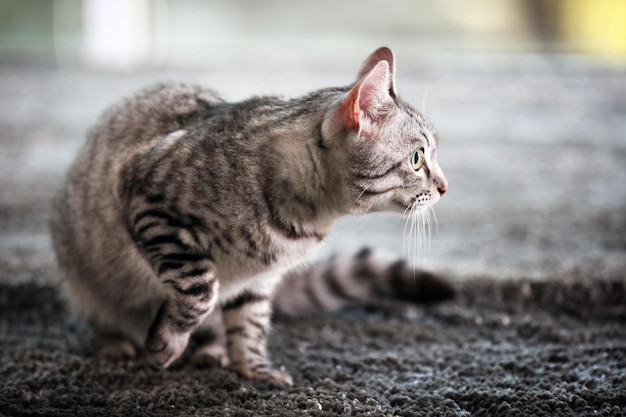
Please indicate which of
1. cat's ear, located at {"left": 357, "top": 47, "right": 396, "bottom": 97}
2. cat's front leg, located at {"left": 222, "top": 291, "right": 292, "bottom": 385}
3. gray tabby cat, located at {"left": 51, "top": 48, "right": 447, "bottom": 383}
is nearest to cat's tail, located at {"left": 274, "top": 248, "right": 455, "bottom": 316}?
cat's front leg, located at {"left": 222, "top": 291, "right": 292, "bottom": 385}

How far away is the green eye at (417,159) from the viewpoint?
1.45 meters

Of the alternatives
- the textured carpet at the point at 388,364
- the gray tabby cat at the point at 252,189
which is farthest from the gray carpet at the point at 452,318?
the gray tabby cat at the point at 252,189

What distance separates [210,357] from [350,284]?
1.50 feet

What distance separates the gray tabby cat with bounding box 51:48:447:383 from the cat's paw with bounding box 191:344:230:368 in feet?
0.20

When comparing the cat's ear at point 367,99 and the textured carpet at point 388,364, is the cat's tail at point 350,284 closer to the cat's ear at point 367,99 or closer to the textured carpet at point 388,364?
the textured carpet at point 388,364

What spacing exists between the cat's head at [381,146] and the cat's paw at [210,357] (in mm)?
486

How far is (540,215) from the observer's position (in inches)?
101

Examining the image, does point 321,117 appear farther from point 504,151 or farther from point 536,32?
point 536,32

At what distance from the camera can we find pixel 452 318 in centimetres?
188

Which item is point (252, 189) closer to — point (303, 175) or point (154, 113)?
point (303, 175)

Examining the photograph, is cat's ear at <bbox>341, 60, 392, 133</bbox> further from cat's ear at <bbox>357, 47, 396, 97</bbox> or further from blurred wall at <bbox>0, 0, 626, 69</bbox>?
blurred wall at <bbox>0, 0, 626, 69</bbox>

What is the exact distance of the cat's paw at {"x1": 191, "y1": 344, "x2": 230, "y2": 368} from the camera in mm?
1613

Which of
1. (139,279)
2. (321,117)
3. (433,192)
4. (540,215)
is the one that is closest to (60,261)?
(139,279)

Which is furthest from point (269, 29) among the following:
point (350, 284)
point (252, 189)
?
point (252, 189)
